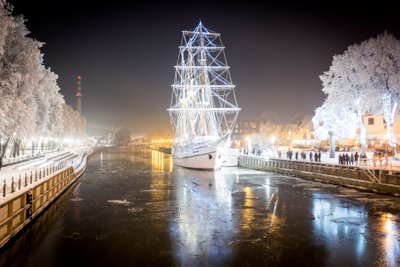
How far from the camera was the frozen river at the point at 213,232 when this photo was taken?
494 inches

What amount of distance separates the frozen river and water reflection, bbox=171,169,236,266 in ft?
0.14

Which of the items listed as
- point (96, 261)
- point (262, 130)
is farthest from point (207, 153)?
point (262, 130)

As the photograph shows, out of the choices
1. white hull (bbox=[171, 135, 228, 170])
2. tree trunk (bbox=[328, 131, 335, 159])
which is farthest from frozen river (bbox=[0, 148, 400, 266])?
white hull (bbox=[171, 135, 228, 170])

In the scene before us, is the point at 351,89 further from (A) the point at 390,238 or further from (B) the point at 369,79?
(A) the point at 390,238

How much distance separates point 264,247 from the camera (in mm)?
13859

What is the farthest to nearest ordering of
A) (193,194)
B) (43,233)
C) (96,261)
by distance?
(193,194)
(43,233)
(96,261)

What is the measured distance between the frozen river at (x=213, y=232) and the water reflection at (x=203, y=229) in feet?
0.14

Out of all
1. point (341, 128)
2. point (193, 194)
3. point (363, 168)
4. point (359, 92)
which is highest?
point (359, 92)

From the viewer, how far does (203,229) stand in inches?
658

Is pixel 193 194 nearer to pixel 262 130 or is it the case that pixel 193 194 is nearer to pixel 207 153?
pixel 207 153

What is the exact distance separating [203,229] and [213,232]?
684mm

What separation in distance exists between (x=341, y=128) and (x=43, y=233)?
43.1 m

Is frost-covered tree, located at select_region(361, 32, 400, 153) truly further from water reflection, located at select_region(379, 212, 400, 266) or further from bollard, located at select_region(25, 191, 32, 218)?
bollard, located at select_region(25, 191, 32, 218)

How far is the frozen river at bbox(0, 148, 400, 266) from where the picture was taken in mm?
12539
